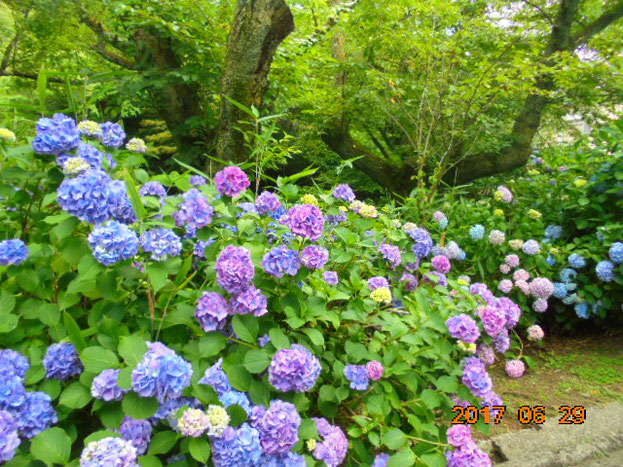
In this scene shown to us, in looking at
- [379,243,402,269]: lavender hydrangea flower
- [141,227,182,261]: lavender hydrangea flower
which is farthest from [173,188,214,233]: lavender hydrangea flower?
[379,243,402,269]: lavender hydrangea flower

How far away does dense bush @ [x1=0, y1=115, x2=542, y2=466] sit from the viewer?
87 cm

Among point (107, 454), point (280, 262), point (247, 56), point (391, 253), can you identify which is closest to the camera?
point (107, 454)

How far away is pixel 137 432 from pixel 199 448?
0.15m

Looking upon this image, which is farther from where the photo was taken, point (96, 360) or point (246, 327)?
point (246, 327)

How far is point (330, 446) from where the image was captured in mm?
1073

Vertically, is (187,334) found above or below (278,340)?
below

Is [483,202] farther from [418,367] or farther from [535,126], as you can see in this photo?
[535,126]

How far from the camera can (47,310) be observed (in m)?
1.01

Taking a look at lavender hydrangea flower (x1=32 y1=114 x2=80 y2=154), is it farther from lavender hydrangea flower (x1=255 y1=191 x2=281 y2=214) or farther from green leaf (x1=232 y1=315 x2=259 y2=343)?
green leaf (x1=232 y1=315 x2=259 y2=343)

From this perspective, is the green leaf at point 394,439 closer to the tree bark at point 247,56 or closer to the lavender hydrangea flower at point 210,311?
the lavender hydrangea flower at point 210,311

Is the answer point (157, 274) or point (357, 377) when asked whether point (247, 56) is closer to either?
point (157, 274)

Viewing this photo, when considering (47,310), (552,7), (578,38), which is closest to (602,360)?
(47,310)

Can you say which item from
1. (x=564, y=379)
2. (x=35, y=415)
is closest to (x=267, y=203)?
(x=35, y=415)

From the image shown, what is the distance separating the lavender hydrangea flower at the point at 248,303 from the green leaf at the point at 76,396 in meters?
0.39
